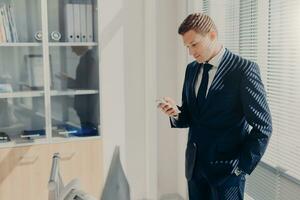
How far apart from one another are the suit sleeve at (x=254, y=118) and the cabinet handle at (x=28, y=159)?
61.6 inches

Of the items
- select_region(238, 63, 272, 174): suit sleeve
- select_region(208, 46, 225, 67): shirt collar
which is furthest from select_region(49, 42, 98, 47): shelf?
select_region(238, 63, 272, 174): suit sleeve

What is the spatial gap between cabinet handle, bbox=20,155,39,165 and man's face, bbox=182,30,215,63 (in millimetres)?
1473

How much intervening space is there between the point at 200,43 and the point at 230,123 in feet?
1.44

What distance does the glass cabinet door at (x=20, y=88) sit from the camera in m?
2.90

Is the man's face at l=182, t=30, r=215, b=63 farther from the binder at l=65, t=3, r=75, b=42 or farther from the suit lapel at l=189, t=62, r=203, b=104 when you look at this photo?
the binder at l=65, t=3, r=75, b=42

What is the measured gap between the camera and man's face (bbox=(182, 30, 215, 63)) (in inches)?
80.1

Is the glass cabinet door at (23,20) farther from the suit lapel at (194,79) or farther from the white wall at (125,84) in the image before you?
the suit lapel at (194,79)

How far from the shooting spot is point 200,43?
2043 millimetres

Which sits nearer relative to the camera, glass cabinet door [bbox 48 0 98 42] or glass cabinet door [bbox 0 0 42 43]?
glass cabinet door [bbox 0 0 42 43]

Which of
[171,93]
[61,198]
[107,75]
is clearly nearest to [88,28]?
[107,75]

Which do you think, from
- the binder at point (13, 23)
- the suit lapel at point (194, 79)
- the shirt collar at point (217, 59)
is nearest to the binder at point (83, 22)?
the binder at point (13, 23)

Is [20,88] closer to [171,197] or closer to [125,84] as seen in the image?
[125,84]

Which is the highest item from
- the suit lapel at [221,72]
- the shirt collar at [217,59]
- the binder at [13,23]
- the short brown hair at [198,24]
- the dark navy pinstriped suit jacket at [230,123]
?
the binder at [13,23]

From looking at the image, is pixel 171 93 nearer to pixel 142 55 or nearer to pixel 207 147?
pixel 142 55
